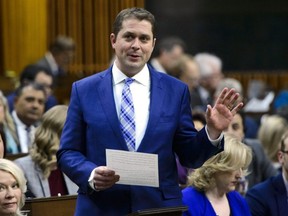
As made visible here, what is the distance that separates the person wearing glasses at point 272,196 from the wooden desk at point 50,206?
4.43ft

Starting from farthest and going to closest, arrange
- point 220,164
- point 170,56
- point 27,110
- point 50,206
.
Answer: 1. point 170,56
2. point 27,110
3. point 220,164
4. point 50,206

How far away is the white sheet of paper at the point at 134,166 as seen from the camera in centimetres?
489

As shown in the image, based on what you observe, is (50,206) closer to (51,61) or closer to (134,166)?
(134,166)

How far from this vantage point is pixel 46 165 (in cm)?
678

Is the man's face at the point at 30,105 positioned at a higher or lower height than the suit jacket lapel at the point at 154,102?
higher

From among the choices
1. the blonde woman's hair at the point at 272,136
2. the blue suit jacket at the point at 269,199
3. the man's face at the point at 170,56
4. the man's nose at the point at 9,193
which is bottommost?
the blue suit jacket at the point at 269,199

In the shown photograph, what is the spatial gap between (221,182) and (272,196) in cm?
69

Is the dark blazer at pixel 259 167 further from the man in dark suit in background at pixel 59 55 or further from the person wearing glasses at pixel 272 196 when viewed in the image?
the man in dark suit in background at pixel 59 55

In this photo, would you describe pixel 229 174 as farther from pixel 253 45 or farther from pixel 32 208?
pixel 253 45

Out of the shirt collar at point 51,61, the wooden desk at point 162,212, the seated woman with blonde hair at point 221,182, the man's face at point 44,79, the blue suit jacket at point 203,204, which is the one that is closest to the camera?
the wooden desk at point 162,212

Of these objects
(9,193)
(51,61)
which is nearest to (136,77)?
(9,193)

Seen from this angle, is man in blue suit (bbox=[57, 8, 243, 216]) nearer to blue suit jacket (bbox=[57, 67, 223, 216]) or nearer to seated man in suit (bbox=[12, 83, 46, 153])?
blue suit jacket (bbox=[57, 67, 223, 216])

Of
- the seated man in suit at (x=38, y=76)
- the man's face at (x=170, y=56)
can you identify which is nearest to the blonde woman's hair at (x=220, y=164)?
the seated man in suit at (x=38, y=76)

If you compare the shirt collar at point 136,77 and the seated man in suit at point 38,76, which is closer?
the shirt collar at point 136,77
